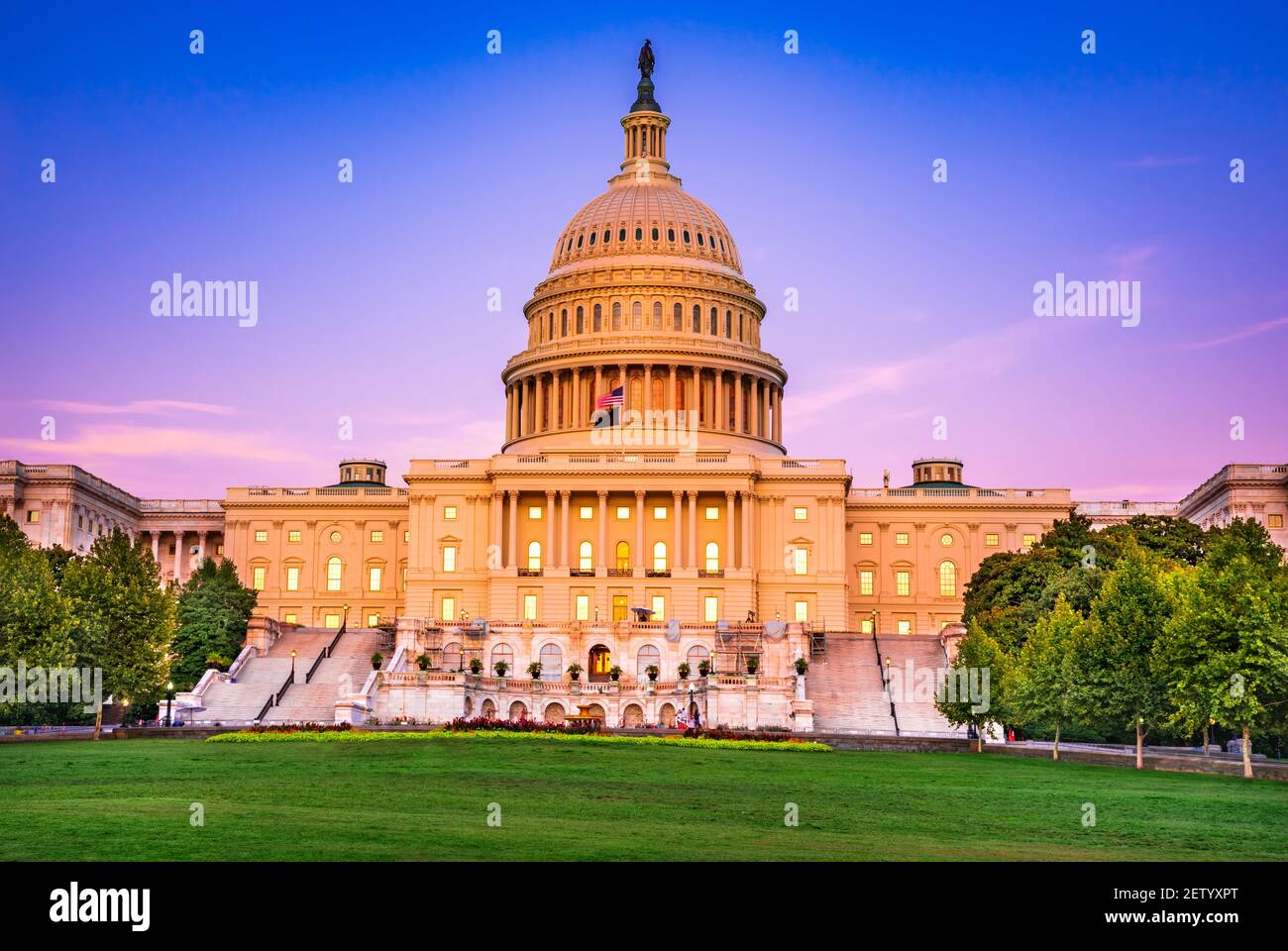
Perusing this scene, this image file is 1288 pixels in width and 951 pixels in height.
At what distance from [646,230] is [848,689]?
5663 centimetres

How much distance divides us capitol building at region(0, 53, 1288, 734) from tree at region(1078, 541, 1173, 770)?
19262mm

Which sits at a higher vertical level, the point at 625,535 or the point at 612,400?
the point at 612,400

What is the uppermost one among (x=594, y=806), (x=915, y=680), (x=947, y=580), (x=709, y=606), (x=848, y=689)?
(x=947, y=580)

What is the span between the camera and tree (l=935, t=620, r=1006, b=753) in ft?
222

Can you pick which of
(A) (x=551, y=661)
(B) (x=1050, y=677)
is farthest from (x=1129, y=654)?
(A) (x=551, y=661)

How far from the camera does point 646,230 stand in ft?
431

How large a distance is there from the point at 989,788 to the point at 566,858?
20.4 metres

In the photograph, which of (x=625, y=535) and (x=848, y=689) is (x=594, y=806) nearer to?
(x=848, y=689)

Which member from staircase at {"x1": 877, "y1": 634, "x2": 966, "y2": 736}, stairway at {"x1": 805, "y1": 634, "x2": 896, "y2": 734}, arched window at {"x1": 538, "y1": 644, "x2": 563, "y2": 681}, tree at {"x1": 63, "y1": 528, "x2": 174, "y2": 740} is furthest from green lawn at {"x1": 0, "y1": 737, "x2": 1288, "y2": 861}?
arched window at {"x1": 538, "y1": 644, "x2": 563, "y2": 681}

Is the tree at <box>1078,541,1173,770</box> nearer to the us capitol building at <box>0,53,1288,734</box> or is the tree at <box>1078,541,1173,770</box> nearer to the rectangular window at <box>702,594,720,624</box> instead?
the us capitol building at <box>0,53,1288,734</box>

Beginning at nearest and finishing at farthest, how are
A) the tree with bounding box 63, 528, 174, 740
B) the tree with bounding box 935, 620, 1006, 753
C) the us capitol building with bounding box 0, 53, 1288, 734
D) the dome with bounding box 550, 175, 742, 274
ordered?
the tree with bounding box 63, 528, 174, 740 → the tree with bounding box 935, 620, 1006, 753 → the us capitol building with bounding box 0, 53, 1288, 734 → the dome with bounding box 550, 175, 742, 274
